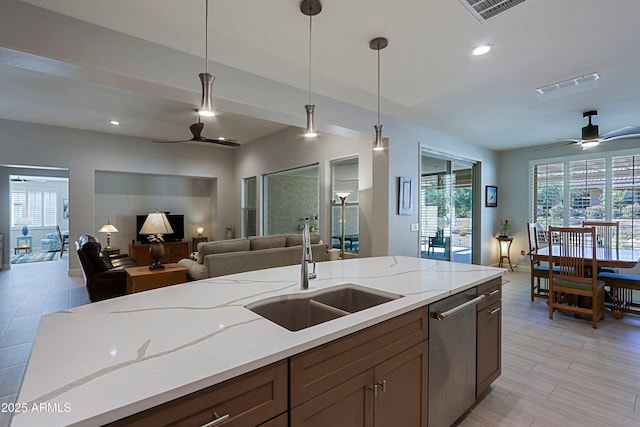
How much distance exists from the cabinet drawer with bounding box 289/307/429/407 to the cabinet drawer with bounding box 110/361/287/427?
0.21 ft

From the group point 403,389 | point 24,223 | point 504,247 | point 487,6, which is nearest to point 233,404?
point 403,389

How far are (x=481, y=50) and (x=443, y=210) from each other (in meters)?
3.39

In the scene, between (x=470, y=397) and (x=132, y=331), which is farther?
(x=470, y=397)

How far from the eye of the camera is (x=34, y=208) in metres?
9.76

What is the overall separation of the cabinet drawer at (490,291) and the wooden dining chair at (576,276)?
6.48 feet

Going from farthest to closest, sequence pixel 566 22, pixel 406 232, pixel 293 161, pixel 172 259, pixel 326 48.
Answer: pixel 172 259
pixel 293 161
pixel 406 232
pixel 326 48
pixel 566 22

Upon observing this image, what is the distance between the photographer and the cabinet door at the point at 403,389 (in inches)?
51.6

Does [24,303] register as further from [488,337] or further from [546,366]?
[546,366]

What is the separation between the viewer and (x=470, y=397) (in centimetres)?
191

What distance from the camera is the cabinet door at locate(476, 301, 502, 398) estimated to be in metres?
1.98

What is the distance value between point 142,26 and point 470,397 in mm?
3576

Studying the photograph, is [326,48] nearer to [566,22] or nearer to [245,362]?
[566,22]

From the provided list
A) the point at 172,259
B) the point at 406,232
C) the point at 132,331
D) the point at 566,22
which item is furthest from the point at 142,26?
the point at 172,259

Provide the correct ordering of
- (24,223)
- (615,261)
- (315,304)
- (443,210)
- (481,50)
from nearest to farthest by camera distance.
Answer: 1. (315,304)
2. (481,50)
3. (615,261)
4. (443,210)
5. (24,223)
